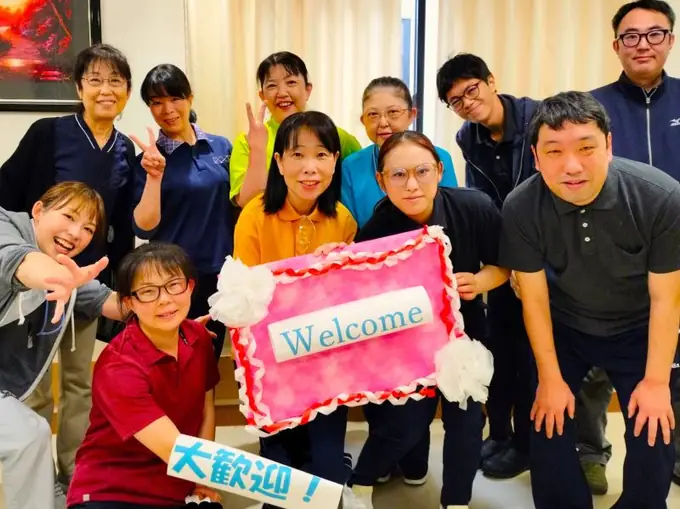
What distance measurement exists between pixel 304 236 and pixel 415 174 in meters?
0.42

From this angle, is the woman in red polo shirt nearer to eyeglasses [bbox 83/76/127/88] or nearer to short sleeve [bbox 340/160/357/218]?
short sleeve [bbox 340/160/357/218]

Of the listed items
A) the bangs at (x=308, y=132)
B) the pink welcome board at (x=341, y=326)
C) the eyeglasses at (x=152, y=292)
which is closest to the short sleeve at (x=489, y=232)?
the pink welcome board at (x=341, y=326)

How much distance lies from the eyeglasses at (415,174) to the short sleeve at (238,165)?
687 millimetres

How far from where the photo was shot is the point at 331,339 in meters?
1.65

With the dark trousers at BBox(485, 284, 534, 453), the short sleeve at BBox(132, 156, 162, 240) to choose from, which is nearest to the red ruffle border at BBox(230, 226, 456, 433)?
the dark trousers at BBox(485, 284, 534, 453)

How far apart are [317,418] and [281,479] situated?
14.6 inches

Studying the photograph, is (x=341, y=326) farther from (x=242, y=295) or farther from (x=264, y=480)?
(x=264, y=480)

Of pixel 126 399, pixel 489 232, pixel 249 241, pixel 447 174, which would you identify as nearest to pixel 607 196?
pixel 489 232

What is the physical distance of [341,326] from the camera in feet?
5.41

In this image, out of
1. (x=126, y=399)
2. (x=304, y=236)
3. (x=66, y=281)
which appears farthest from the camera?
(x=304, y=236)

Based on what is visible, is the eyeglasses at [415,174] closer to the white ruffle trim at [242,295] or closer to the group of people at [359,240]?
the group of people at [359,240]

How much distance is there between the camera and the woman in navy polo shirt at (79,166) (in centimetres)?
210

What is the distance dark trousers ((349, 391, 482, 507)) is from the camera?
1.79 m

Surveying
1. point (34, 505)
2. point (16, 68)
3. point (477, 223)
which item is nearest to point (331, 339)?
point (477, 223)
